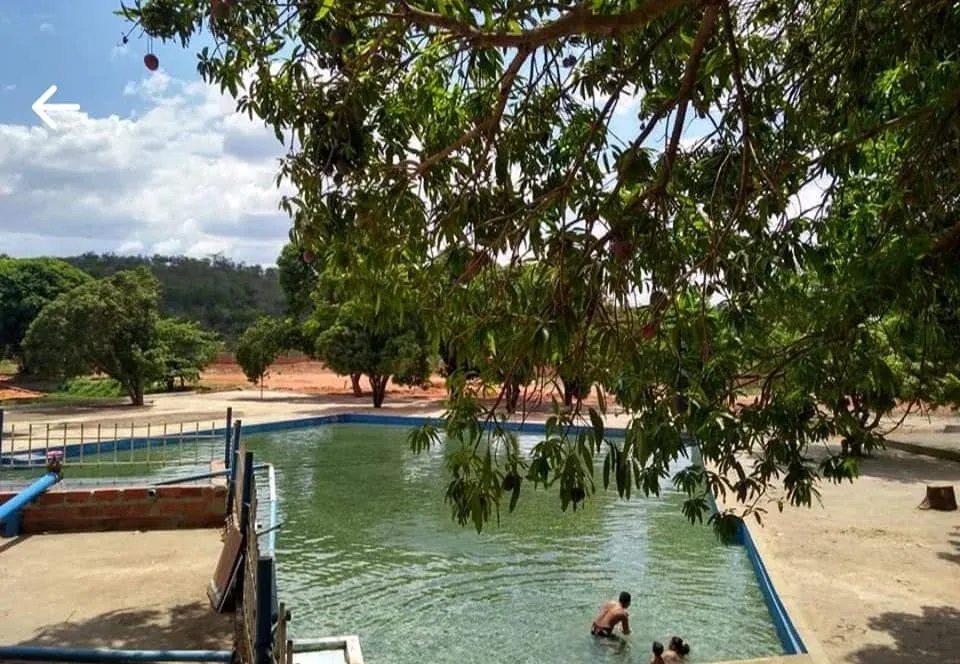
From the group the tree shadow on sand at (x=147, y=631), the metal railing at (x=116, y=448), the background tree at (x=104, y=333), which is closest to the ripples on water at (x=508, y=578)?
the tree shadow on sand at (x=147, y=631)

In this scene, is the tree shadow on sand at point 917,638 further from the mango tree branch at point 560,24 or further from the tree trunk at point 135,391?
the tree trunk at point 135,391

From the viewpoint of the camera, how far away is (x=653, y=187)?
348cm

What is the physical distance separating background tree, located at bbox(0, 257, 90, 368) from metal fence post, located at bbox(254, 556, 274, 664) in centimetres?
4222

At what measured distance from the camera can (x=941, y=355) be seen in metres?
4.81

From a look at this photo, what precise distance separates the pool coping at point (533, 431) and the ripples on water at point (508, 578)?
157 mm

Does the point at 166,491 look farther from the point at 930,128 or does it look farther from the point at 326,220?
the point at 930,128

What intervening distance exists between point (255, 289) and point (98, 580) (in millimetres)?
64245

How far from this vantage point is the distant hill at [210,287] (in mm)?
60656

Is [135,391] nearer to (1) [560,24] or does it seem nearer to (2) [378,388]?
(2) [378,388]

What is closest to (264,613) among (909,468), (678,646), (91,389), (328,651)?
(328,651)

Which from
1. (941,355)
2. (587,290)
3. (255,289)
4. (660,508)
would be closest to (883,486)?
(660,508)

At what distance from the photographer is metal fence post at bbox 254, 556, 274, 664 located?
2869 millimetres

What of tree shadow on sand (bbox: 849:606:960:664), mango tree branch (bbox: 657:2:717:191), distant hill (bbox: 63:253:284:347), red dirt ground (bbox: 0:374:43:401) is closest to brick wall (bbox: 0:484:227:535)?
tree shadow on sand (bbox: 849:606:960:664)

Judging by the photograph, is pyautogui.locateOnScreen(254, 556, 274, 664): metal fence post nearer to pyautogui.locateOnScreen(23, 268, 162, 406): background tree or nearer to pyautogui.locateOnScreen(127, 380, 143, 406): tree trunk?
pyautogui.locateOnScreen(23, 268, 162, 406): background tree
